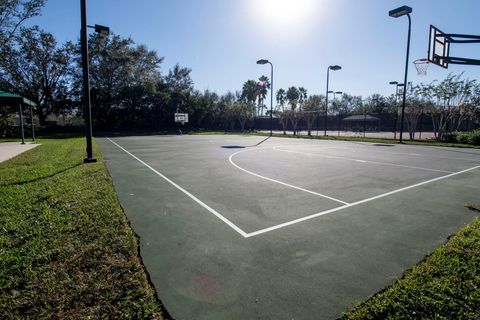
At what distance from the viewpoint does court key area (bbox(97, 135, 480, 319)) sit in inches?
103

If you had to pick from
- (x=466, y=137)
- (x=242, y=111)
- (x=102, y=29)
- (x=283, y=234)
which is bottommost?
(x=283, y=234)

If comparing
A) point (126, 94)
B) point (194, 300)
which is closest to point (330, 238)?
point (194, 300)

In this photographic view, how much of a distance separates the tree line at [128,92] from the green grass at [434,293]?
2609cm

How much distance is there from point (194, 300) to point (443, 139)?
94.2 ft

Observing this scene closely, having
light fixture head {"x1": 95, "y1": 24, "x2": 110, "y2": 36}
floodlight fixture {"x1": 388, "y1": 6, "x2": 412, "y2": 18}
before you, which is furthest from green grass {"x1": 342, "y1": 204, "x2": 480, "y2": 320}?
floodlight fixture {"x1": 388, "y1": 6, "x2": 412, "y2": 18}

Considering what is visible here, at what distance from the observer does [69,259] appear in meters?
3.18

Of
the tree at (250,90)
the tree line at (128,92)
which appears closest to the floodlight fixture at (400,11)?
the tree line at (128,92)

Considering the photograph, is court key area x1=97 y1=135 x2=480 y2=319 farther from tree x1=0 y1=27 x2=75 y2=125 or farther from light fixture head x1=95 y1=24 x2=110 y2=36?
tree x1=0 y1=27 x2=75 y2=125

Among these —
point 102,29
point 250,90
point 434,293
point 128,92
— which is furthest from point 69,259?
point 250,90

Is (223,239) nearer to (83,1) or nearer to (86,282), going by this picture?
(86,282)

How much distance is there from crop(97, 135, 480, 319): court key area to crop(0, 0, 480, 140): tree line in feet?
68.4

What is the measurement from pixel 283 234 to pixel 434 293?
77.1 inches

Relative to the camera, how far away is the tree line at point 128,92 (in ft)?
81.8

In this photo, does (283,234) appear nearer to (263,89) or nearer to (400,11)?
(400,11)
